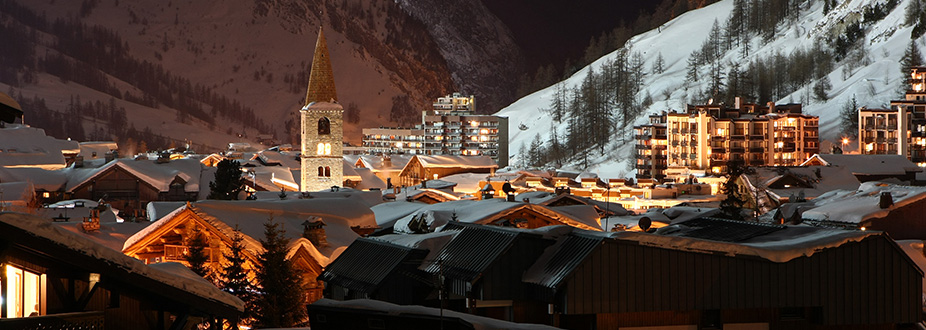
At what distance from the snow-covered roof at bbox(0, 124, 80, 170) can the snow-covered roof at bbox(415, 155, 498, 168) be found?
3072cm

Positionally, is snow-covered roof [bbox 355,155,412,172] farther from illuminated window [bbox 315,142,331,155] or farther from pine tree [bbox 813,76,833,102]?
pine tree [bbox 813,76,833,102]

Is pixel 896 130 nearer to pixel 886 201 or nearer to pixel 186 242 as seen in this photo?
pixel 886 201

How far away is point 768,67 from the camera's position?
13650 cm

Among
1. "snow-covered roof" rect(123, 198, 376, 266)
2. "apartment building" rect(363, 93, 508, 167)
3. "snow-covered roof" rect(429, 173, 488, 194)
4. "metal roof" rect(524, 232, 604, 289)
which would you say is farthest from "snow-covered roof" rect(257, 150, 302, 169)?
"metal roof" rect(524, 232, 604, 289)

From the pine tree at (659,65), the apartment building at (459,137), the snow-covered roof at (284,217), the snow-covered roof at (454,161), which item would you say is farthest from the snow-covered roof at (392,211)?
the pine tree at (659,65)

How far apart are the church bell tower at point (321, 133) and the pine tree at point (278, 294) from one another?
174ft

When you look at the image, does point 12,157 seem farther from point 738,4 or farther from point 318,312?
point 738,4

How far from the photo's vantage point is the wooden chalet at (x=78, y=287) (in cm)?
955

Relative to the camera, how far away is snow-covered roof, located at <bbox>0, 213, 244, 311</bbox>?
9.54 meters

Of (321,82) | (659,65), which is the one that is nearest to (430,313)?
(321,82)

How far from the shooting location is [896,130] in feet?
310

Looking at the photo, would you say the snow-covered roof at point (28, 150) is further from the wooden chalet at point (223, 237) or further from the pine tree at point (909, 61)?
the pine tree at point (909, 61)

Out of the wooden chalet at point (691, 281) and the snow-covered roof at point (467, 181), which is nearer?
the wooden chalet at point (691, 281)

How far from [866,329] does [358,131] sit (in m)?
184
